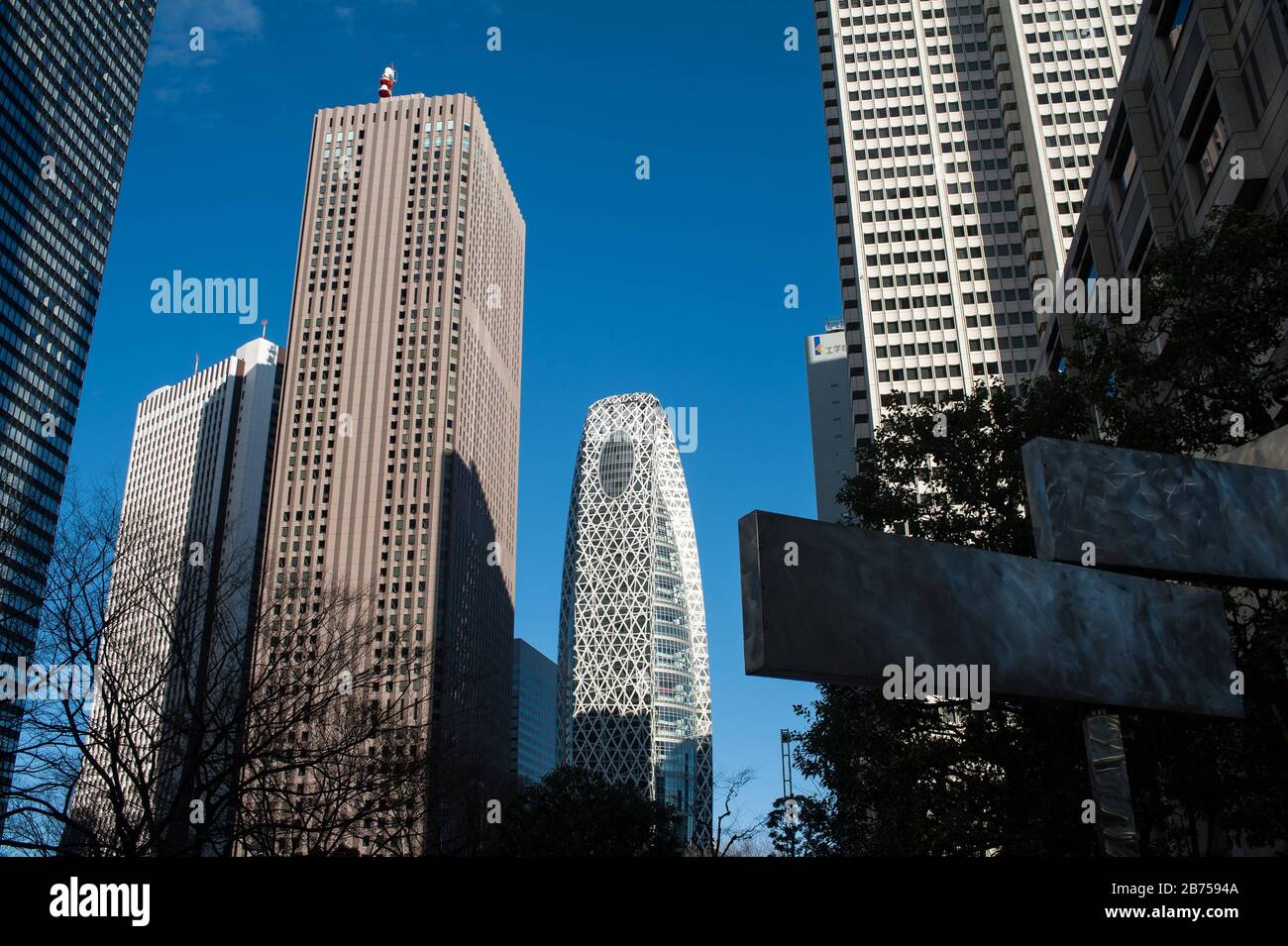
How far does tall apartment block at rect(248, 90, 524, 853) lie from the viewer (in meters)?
110

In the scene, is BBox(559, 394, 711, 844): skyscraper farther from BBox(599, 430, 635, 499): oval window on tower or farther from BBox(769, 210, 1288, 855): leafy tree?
BBox(769, 210, 1288, 855): leafy tree

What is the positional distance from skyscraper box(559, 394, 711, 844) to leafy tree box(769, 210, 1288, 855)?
364 ft

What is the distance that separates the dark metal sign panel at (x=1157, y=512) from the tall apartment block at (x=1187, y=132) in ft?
52.0

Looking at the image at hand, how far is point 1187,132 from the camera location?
30625mm

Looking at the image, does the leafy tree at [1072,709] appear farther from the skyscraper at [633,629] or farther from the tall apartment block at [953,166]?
the skyscraper at [633,629]

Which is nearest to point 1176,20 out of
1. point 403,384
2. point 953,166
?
point 953,166

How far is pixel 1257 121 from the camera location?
85.5 ft

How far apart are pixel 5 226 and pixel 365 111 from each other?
45089 mm

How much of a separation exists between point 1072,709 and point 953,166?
87916mm

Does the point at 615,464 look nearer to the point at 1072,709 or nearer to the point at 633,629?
the point at 633,629

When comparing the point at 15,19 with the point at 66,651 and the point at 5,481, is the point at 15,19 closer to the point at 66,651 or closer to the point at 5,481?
the point at 5,481

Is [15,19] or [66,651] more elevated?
[15,19]
